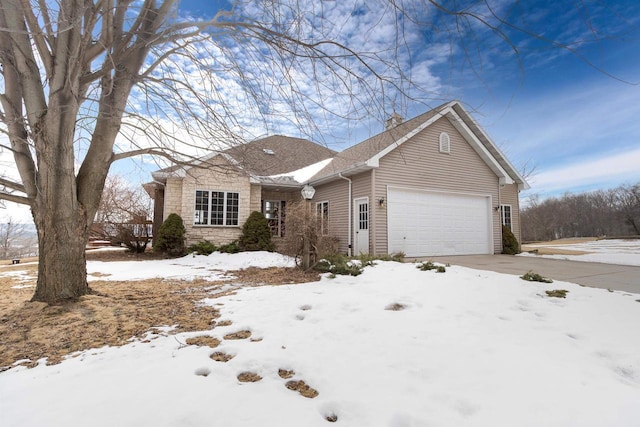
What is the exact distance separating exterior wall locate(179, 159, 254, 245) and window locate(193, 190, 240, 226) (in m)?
0.15

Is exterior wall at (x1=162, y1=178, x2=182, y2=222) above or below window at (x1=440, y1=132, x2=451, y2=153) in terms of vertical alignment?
below

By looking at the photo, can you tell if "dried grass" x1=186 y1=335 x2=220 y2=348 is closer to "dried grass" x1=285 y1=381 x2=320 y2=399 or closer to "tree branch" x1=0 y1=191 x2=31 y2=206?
"dried grass" x1=285 y1=381 x2=320 y2=399

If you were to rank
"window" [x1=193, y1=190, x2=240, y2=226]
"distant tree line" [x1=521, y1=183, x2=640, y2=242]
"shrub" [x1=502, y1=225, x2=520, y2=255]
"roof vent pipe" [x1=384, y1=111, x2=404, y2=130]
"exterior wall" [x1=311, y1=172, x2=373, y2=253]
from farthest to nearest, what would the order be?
1. "distant tree line" [x1=521, y1=183, x2=640, y2=242]
2. "shrub" [x1=502, y1=225, x2=520, y2=255]
3. "window" [x1=193, y1=190, x2=240, y2=226]
4. "exterior wall" [x1=311, y1=172, x2=373, y2=253]
5. "roof vent pipe" [x1=384, y1=111, x2=404, y2=130]

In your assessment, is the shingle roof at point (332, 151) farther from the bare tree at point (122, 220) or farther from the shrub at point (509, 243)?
the bare tree at point (122, 220)

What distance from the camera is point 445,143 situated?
10969 mm

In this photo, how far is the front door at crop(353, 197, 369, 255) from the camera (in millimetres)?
9859

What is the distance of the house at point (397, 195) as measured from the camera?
9.80 meters

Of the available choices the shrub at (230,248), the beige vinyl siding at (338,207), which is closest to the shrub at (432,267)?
the beige vinyl siding at (338,207)

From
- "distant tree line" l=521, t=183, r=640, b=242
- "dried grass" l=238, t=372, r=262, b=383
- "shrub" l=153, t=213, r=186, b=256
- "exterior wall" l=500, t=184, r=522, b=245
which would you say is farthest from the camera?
"distant tree line" l=521, t=183, r=640, b=242

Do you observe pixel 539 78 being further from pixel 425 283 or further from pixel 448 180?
pixel 448 180

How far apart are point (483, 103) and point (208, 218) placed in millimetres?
10475

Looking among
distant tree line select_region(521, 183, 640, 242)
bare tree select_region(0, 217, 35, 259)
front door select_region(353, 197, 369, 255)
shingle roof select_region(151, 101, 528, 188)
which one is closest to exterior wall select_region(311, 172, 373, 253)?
front door select_region(353, 197, 369, 255)

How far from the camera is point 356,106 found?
307 cm

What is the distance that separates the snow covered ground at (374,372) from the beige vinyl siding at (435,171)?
6373 millimetres
